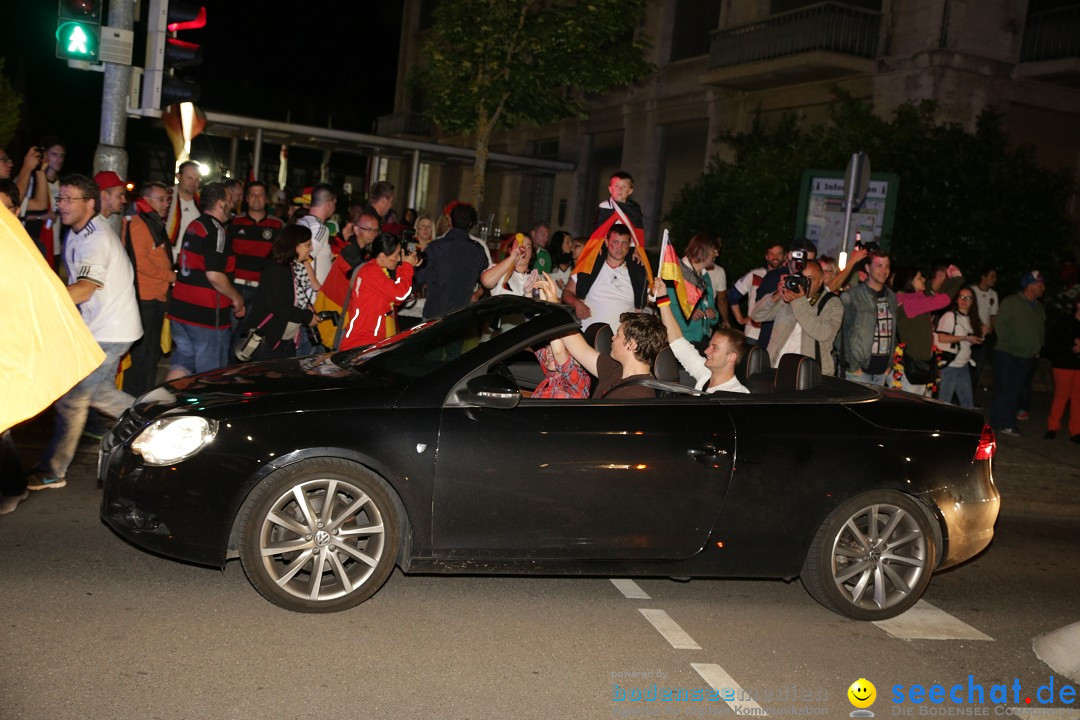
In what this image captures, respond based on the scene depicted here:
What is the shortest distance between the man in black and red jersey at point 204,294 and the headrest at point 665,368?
152 inches

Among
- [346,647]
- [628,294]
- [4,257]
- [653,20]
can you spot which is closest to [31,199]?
[628,294]

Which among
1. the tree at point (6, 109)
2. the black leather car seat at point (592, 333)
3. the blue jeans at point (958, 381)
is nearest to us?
the black leather car seat at point (592, 333)

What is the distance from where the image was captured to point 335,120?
60.8 metres

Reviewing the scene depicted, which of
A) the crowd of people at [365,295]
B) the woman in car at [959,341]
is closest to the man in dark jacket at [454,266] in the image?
Result: the crowd of people at [365,295]

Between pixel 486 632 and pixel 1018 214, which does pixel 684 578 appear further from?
pixel 1018 214

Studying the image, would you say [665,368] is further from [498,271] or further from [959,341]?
[959,341]

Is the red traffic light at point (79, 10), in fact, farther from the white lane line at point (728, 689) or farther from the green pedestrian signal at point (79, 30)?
the white lane line at point (728, 689)

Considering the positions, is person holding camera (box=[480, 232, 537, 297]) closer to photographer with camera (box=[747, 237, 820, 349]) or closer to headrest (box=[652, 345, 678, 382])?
photographer with camera (box=[747, 237, 820, 349])

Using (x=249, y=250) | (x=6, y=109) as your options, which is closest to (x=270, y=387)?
(x=249, y=250)

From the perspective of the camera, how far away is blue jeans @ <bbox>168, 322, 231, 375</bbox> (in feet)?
27.1

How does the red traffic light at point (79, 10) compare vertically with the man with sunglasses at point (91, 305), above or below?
above

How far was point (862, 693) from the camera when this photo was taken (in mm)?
4617

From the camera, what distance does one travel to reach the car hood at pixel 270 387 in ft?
16.3

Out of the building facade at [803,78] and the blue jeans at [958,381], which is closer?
the blue jeans at [958,381]
